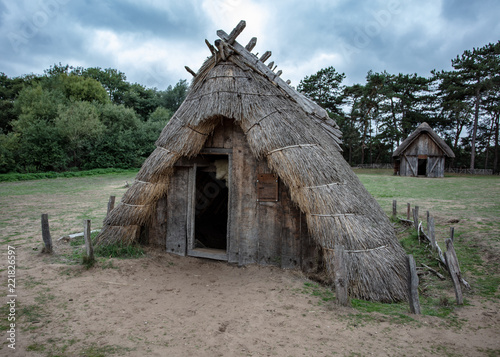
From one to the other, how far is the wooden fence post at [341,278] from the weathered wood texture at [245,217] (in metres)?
1.19

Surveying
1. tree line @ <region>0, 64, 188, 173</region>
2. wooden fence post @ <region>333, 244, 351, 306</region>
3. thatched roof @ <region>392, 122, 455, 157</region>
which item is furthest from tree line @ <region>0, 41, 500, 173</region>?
wooden fence post @ <region>333, 244, 351, 306</region>

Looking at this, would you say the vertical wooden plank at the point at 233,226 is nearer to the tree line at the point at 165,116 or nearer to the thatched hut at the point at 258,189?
the thatched hut at the point at 258,189

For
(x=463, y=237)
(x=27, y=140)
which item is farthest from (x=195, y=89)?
(x=27, y=140)

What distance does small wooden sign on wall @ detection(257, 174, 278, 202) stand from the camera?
5.91 m

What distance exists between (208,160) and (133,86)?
46.7m

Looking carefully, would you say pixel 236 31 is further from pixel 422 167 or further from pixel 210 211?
pixel 422 167

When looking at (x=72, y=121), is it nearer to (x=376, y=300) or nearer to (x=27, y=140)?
(x=27, y=140)

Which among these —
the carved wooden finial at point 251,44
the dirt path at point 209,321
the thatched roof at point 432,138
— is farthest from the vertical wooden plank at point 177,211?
the thatched roof at point 432,138

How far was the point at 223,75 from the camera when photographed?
6.32 metres

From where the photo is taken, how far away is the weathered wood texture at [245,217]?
18.9ft

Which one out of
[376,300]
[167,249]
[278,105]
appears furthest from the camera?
[167,249]

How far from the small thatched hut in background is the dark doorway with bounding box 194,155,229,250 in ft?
68.1

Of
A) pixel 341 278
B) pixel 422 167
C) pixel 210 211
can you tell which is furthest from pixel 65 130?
pixel 422 167

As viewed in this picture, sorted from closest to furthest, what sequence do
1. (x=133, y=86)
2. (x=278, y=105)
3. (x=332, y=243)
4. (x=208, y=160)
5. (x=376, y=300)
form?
1. (x=376, y=300)
2. (x=332, y=243)
3. (x=278, y=105)
4. (x=208, y=160)
5. (x=133, y=86)
